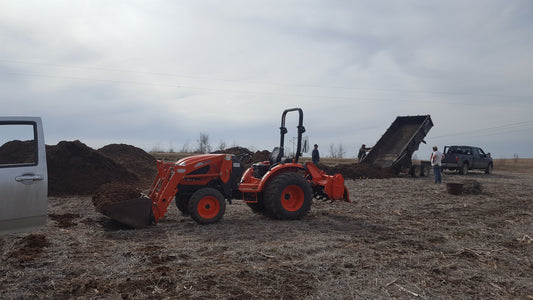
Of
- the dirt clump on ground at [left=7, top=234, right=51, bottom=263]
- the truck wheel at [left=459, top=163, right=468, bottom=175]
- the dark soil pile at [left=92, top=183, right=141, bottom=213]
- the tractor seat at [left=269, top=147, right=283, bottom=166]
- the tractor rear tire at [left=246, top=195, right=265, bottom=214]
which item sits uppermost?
the tractor seat at [left=269, top=147, right=283, bottom=166]

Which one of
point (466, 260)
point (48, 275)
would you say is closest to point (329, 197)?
point (466, 260)

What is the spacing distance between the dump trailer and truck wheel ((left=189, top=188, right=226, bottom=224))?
1388 centimetres

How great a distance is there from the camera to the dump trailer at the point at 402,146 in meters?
19.3

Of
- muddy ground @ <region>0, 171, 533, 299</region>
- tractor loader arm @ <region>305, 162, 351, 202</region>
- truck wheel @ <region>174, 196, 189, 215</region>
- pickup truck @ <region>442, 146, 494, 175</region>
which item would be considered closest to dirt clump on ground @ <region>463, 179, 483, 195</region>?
muddy ground @ <region>0, 171, 533, 299</region>

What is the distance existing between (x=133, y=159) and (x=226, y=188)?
14.3 meters

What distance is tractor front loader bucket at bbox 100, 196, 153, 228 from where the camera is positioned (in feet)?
22.0

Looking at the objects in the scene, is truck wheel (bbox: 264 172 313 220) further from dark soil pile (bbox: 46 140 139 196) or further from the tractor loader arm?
dark soil pile (bbox: 46 140 139 196)

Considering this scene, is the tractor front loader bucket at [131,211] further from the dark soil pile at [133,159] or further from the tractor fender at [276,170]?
the dark soil pile at [133,159]

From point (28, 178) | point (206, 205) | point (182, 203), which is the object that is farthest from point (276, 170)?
point (28, 178)

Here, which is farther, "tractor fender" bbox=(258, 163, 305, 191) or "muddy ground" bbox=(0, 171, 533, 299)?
"tractor fender" bbox=(258, 163, 305, 191)

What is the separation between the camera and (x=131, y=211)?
6.77 meters

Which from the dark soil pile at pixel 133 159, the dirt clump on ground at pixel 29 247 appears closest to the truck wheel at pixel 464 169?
the dark soil pile at pixel 133 159

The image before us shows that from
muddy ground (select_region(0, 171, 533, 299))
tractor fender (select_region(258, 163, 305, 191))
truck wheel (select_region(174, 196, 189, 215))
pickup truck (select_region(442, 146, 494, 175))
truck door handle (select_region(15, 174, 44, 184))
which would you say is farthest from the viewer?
pickup truck (select_region(442, 146, 494, 175))

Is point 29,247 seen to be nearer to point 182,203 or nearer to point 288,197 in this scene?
point 182,203
